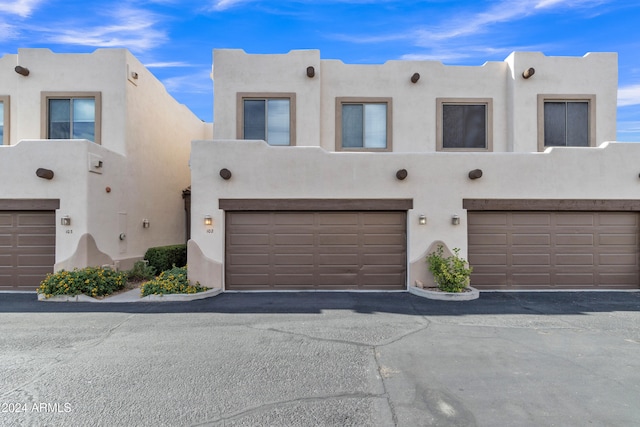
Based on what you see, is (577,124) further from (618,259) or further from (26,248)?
(26,248)

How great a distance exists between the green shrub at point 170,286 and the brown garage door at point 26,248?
11.2 ft

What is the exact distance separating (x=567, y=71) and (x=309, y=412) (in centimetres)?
1327

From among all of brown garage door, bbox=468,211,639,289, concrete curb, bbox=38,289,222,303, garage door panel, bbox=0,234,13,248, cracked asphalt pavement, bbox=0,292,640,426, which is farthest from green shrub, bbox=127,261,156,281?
brown garage door, bbox=468,211,639,289

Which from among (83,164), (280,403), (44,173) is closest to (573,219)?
(280,403)

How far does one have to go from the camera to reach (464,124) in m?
11.5

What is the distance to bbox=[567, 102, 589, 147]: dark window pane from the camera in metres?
11.2

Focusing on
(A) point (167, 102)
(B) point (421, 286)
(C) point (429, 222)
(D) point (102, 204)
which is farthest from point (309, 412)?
(A) point (167, 102)

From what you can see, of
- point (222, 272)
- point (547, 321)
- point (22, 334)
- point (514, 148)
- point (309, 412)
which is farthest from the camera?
point (514, 148)

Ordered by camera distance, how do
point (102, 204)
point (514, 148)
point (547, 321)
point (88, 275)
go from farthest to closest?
point (514, 148), point (102, 204), point (88, 275), point (547, 321)

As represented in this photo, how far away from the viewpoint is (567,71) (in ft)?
36.9

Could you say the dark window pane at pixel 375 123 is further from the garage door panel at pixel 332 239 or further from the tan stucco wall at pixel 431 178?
the garage door panel at pixel 332 239

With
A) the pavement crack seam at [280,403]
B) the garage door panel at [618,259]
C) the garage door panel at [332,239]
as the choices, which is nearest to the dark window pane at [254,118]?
the garage door panel at [332,239]

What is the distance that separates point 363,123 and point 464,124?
3.47 metres

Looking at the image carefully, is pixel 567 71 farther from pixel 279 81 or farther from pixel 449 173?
pixel 279 81
